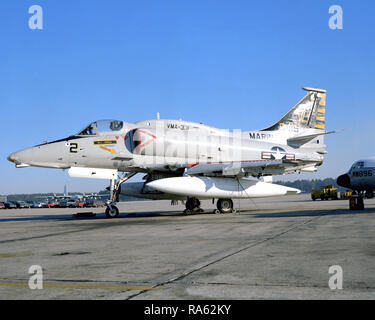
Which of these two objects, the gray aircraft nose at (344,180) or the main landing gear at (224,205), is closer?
the main landing gear at (224,205)

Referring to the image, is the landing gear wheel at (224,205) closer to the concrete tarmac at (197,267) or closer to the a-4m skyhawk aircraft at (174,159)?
the a-4m skyhawk aircraft at (174,159)

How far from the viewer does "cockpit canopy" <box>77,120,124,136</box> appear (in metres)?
19.8

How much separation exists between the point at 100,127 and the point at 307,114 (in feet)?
41.8

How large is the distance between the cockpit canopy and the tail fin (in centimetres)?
962

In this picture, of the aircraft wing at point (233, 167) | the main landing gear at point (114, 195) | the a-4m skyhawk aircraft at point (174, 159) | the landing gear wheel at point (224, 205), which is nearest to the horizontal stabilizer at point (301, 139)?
the a-4m skyhawk aircraft at point (174, 159)

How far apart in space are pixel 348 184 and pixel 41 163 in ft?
53.1

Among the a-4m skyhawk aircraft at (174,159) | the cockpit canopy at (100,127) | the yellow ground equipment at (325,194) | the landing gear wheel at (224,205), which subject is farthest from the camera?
the yellow ground equipment at (325,194)

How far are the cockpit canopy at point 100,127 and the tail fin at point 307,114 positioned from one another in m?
9.62

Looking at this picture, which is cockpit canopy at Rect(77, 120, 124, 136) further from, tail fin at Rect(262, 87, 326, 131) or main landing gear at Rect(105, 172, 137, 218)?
tail fin at Rect(262, 87, 326, 131)

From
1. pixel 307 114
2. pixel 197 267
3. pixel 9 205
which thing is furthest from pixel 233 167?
pixel 9 205

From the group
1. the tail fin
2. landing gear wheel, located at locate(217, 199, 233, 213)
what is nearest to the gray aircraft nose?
the tail fin

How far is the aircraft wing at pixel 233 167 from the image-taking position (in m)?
19.8

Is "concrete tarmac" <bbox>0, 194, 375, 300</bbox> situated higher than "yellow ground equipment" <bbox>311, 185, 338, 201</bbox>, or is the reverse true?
"concrete tarmac" <bbox>0, 194, 375, 300</bbox>
